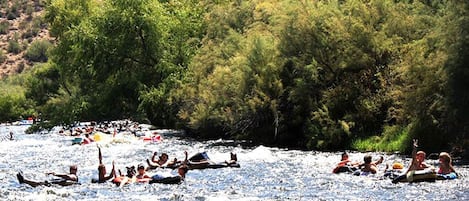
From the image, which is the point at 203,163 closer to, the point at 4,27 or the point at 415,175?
the point at 415,175

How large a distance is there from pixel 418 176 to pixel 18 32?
556 ft

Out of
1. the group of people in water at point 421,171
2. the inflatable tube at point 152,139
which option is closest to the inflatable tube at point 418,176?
the group of people in water at point 421,171

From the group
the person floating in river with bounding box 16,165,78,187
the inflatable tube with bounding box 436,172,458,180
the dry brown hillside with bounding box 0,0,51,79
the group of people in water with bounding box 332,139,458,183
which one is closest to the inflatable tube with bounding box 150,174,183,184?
the person floating in river with bounding box 16,165,78,187

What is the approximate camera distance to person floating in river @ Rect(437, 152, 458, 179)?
83.6 ft

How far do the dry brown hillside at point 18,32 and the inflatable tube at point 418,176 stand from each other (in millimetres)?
146711

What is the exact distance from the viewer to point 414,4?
41875 mm

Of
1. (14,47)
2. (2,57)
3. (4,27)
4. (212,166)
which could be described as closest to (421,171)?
(212,166)

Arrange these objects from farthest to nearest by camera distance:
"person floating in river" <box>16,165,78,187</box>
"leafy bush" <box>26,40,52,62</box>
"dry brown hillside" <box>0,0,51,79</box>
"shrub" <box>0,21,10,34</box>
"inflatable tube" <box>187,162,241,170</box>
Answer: "shrub" <box>0,21,10,34</box> < "leafy bush" <box>26,40,52,62</box> < "dry brown hillside" <box>0,0,51,79</box> < "inflatable tube" <box>187,162,241,170</box> < "person floating in river" <box>16,165,78,187</box>

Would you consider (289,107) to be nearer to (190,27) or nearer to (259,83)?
(259,83)

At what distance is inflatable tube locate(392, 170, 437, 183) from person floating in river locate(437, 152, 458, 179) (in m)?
0.27

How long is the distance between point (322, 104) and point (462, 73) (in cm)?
1082

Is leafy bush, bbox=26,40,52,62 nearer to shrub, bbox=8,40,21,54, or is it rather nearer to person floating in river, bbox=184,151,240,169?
shrub, bbox=8,40,21,54

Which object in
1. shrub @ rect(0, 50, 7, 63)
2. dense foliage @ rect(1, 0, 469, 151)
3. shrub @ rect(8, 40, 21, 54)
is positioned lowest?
dense foliage @ rect(1, 0, 469, 151)

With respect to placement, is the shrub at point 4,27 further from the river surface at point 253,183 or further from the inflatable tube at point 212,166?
the inflatable tube at point 212,166
